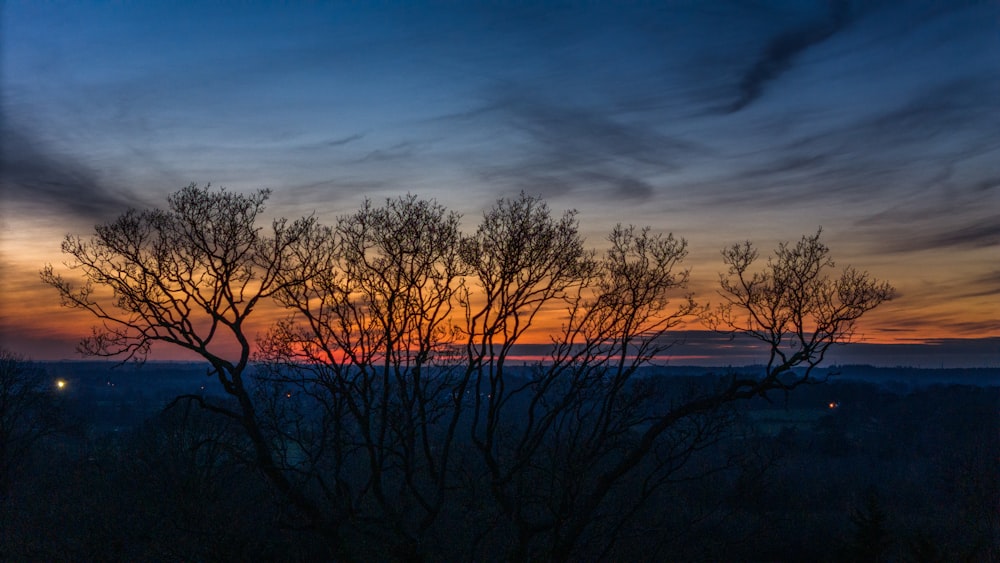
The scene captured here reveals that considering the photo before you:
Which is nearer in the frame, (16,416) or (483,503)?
(483,503)

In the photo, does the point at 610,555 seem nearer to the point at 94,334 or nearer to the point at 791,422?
the point at 94,334

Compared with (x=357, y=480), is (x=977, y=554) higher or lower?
lower

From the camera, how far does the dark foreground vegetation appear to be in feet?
103

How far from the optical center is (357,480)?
4762 centimetres

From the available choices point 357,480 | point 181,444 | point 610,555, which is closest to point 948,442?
point 610,555

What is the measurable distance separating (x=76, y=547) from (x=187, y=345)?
2575cm

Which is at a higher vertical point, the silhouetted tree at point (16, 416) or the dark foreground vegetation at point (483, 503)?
the silhouetted tree at point (16, 416)

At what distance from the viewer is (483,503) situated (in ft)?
96.0

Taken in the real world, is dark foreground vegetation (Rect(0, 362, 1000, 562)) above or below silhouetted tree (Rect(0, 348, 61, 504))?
below

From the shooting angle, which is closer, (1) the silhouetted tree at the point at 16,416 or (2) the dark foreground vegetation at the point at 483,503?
(2) the dark foreground vegetation at the point at 483,503

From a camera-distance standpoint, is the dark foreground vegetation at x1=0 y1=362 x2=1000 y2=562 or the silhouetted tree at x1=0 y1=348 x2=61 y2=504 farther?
the silhouetted tree at x1=0 y1=348 x2=61 y2=504

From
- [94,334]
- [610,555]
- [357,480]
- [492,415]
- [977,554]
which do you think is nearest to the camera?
[94,334]

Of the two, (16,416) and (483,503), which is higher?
(16,416)

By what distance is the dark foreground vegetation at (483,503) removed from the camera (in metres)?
31.5
